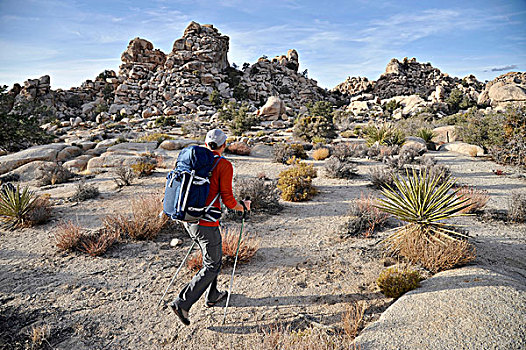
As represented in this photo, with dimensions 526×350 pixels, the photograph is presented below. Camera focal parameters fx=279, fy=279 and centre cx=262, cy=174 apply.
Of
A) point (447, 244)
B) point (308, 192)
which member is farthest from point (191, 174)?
point (308, 192)

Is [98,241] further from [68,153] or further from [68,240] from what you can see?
[68,153]

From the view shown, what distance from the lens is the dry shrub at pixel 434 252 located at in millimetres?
4320

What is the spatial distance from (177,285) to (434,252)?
415 centimetres

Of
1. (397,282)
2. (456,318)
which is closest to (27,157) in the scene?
(397,282)

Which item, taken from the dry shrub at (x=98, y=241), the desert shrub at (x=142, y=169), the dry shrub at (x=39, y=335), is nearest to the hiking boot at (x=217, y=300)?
the dry shrub at (x=39, y=335)

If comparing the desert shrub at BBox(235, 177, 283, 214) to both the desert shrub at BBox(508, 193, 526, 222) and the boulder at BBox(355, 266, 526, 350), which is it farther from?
the desert shrub at BBox(508, 193, 526, 222)

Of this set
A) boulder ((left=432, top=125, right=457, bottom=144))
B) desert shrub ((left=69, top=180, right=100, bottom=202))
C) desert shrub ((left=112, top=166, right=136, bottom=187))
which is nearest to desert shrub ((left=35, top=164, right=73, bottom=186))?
desert shrub ((left=112, top=166, right=136, bottom=187))

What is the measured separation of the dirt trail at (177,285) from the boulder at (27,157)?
1103 cm

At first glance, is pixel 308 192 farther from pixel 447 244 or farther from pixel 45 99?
pixel 45 99

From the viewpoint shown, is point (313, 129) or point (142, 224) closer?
point (142, 224)

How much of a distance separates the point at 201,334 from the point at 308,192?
602 cm

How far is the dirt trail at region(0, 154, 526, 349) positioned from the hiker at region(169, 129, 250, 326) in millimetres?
468

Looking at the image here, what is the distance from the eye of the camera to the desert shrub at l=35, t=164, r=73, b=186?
11.6 meters

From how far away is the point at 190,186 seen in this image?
3.01 metres
